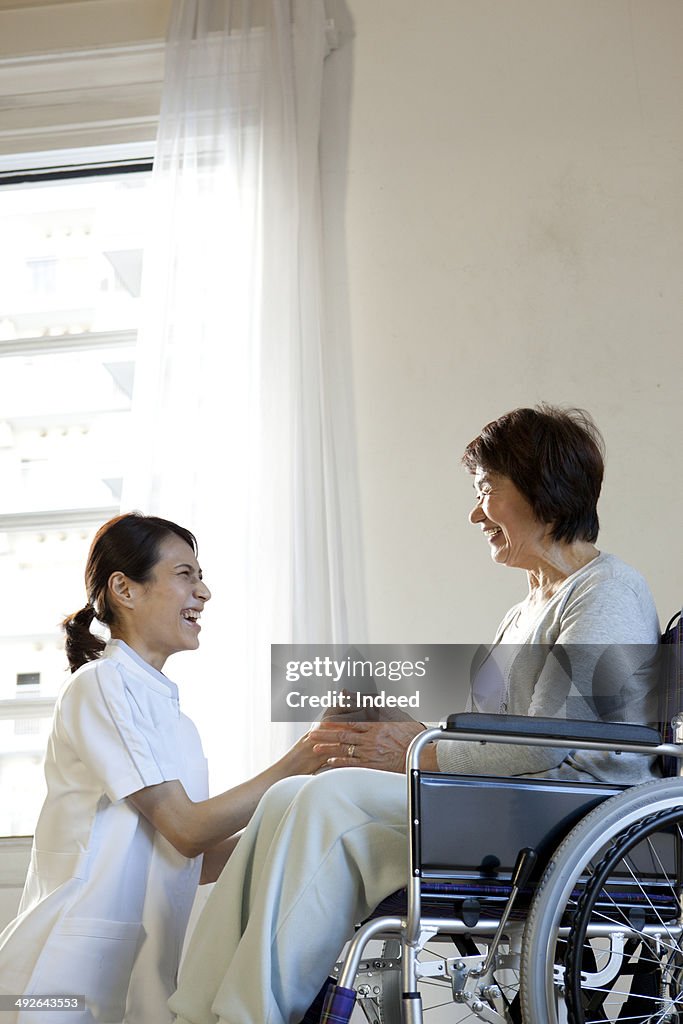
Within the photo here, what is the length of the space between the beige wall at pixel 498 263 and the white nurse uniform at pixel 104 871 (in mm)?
966

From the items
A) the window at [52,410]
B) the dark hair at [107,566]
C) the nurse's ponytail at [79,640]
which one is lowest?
the nurse's ponytail at [79,640]

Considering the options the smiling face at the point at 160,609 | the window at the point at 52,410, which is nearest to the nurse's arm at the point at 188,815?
the smiling face at the point at 160,609

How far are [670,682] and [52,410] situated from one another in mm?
2049

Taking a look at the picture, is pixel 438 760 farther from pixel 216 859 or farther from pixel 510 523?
pixel 216 859

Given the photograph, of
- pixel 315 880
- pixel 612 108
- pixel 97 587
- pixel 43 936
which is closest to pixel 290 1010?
pixel 315 880

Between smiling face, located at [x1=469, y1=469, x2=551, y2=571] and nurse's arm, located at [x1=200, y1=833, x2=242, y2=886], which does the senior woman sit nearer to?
smiling face, located at [x1=469, y1=469, x2=551, y2=571]

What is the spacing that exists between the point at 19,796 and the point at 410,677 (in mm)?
1112

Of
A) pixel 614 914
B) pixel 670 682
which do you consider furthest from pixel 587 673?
pixel 614 914

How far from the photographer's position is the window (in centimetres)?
310

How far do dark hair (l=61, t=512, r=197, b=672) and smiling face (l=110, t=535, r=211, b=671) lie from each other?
0.02m

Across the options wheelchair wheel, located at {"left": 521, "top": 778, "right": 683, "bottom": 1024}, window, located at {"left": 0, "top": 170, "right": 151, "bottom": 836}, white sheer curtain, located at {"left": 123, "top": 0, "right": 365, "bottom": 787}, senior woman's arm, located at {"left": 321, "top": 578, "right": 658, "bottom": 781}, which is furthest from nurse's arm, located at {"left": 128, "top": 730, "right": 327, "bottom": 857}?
window, located at {"left": 0, "top": 170, "right": 151, "bottom": 836}

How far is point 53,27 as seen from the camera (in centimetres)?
345

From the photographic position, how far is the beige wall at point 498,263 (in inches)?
113

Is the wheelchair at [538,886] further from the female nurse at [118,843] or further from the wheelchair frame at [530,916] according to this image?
the female nurse at [118,843]
